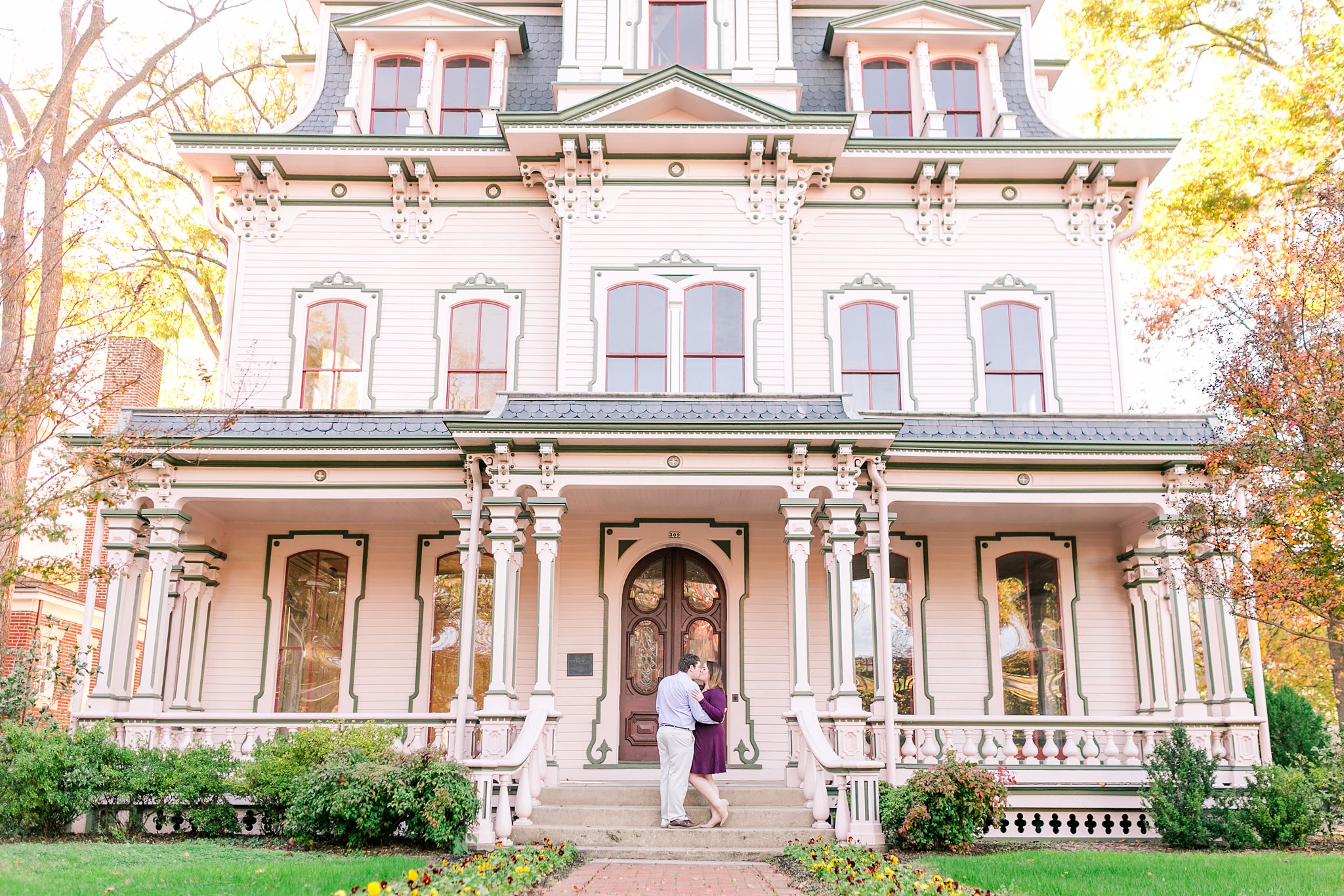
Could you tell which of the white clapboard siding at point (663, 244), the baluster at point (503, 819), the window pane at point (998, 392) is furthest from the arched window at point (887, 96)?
the baluster at point (503, 819)

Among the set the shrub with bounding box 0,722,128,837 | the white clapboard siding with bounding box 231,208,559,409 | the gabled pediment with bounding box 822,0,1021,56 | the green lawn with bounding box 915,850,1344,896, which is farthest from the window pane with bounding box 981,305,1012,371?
the shrub with bounding box 0,722,128,837

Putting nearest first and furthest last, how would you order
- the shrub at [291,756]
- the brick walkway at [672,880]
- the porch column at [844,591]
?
the brick walkway at [672,880] → the shrub at [291,756] → the porch column at [844,591]

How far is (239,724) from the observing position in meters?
13.7

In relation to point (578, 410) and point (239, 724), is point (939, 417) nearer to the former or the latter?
point (578, 410)

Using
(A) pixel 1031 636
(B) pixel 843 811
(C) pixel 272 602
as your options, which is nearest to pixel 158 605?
(C) pixel 272 602

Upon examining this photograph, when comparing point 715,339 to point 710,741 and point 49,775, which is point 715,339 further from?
point 49,775

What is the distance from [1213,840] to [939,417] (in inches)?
233

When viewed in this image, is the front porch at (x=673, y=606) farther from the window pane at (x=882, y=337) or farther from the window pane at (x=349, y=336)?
the window pane at (x=882, y=337)

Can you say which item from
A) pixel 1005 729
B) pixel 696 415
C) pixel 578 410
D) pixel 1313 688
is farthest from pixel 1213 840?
pixel 1313 688

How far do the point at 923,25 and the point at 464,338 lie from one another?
348 inches

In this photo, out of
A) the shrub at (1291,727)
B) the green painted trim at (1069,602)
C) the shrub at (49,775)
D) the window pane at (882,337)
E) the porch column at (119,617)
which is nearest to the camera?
the shrub at (49,775)

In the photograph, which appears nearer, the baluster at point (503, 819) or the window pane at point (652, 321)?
the baluster at point (503, 819)

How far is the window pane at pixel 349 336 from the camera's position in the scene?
16.8 metres

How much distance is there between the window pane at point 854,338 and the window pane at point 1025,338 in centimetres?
221
